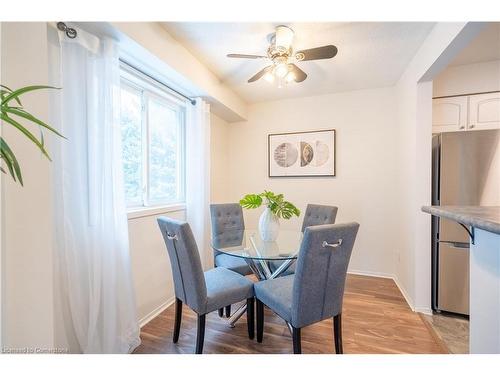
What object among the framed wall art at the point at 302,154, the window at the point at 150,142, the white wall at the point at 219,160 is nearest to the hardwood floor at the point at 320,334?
the window at the point at 150,142

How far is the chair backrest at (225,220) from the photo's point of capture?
8.03 ft

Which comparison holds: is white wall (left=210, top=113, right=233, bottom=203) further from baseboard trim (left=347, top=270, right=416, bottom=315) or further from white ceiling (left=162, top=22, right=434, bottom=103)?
baseboard trim (left=347, top=270, right=416, bottom=315)

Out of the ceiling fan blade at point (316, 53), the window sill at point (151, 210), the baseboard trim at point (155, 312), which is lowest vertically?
the baseboard trim at point (155, 312)

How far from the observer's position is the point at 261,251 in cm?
179

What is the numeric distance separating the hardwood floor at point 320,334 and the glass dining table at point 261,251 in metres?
0.22

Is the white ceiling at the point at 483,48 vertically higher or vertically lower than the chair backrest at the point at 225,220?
higher

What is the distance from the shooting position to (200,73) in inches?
91.7

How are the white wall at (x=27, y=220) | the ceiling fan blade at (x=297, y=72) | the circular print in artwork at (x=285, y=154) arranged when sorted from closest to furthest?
the white wall at (x=27, y=220)
the ceiling fan blade at (x=297, y=72)
the circular print in artwork at (x=285, y=154)

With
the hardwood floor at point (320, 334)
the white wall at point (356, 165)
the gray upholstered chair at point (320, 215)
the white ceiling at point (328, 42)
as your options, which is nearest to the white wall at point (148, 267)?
the hardwood floor at point (320, 334)

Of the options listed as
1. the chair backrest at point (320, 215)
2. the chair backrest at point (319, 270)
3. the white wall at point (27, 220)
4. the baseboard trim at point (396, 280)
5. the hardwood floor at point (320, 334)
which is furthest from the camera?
the chair backrest at point (320, 215)

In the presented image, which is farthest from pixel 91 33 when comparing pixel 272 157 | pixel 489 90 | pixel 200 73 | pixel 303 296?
pixel 489 90

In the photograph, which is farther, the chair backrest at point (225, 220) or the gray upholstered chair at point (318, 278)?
the chair backrest at point (225, 220)

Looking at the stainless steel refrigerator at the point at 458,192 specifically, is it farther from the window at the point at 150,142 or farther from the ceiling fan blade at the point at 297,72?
the window at the point at 150,142
